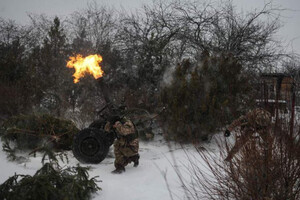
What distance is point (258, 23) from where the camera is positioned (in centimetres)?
1121

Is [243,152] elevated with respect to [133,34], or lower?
lower

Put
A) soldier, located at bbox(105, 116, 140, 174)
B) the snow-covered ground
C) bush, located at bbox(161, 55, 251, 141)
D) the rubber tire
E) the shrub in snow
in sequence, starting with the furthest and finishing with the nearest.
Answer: bush, located at bbox(161, 55, 251, 141) < the shrub in snow < the rubber tire < soldier, located at bbox(105, 116, 140, 174) < the snow-covered ground

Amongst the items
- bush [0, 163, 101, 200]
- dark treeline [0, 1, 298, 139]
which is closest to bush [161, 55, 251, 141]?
dark treeline [0, 1, 298, 139]

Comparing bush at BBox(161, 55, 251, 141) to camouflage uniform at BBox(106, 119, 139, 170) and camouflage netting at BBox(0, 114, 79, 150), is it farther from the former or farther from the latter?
camouflage netting at BBox(0, 114, 79, 150)

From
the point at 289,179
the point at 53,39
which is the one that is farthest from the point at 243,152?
the point at 53,39

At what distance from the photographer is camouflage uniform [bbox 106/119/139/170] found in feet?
15.9

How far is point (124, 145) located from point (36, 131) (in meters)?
2.79

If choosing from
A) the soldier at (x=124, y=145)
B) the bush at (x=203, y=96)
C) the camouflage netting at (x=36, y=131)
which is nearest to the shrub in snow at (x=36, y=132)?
the camouflage netting at (x=36, y=131)

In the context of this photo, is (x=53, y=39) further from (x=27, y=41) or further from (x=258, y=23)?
(x=258, y=23)

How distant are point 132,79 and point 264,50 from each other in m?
5.85

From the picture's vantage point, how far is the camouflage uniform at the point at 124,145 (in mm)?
4852

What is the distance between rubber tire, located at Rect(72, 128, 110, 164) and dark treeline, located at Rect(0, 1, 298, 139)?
4.01 feet

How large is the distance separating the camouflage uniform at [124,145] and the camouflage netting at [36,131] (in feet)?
6.17

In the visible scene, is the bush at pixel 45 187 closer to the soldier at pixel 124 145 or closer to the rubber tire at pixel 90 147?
the soldier at pixel 124 145
